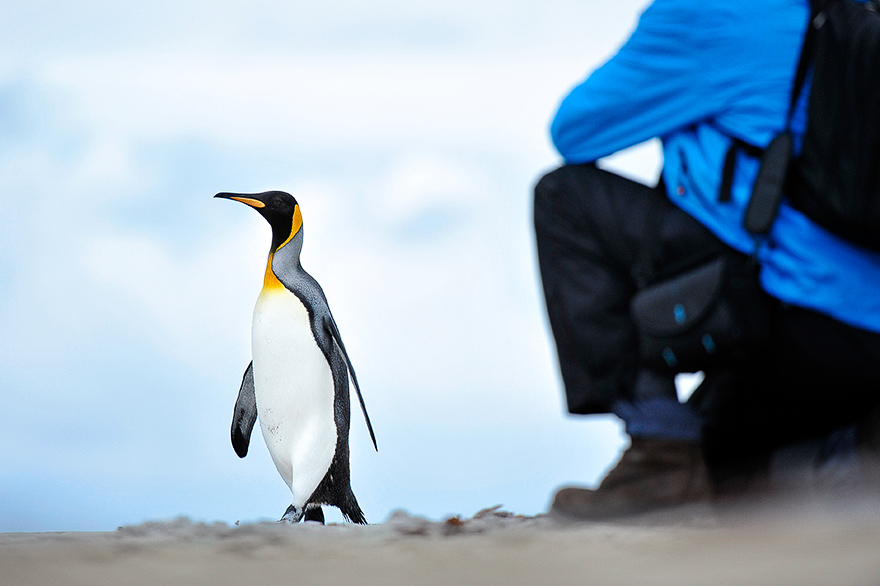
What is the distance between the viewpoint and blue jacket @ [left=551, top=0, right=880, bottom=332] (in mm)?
1329

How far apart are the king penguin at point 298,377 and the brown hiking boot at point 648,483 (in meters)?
1.23

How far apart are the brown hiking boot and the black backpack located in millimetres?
357

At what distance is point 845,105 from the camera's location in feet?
4.21

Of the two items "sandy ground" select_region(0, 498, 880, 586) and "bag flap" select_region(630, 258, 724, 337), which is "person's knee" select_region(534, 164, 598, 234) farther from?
"sandy ground" select_region(0, 498, 880, 586)

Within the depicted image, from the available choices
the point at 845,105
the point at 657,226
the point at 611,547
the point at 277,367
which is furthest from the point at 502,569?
the point at 277,367

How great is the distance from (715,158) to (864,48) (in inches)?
9.6

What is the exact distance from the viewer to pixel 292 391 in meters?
2.63

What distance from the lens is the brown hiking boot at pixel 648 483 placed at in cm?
139

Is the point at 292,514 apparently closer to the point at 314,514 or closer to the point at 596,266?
the point at 314,514

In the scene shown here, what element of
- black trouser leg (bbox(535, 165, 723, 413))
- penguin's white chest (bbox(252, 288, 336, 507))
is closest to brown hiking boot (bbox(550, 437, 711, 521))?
black trouser leg (bbox(535, 165, 723, 413))

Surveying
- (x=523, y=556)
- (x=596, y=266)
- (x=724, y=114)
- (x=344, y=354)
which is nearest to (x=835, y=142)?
(x=724, y=114)

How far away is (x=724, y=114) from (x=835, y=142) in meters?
0.17

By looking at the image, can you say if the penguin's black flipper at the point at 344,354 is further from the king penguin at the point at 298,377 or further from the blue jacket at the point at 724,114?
the blue jacket at the point at 724,114

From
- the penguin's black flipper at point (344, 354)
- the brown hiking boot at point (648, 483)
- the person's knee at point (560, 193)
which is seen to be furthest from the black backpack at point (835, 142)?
the penguin's black flipper at point (344, 354)
